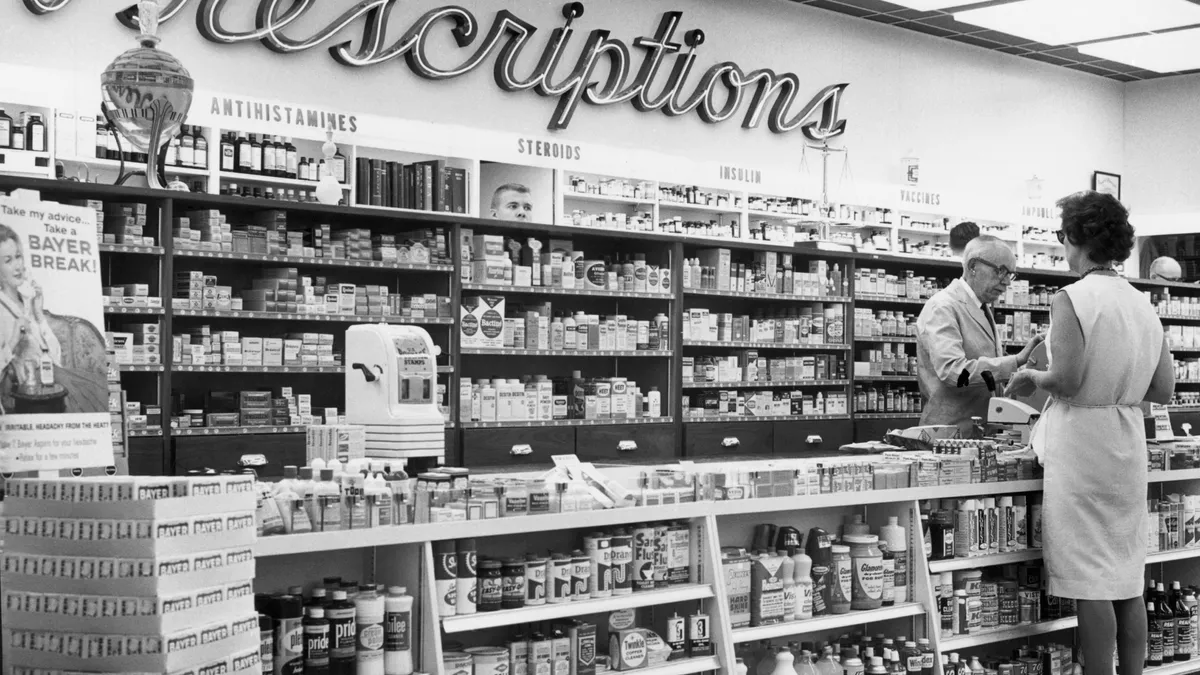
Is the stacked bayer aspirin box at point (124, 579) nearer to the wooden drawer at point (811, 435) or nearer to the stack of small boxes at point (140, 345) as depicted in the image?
the stack of small boxes at point (140, 345)

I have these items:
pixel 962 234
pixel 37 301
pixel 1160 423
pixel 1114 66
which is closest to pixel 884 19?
pixel 1114 66

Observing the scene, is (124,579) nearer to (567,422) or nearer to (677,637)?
(677,637)

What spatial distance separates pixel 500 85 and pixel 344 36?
1329mm

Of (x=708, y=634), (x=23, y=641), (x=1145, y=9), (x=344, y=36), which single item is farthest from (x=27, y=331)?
(x=1145, y=9)

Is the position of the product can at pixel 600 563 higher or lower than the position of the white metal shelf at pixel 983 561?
higher

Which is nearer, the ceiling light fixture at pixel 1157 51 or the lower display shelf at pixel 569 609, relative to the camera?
the lower display shelf at pixel 569 609

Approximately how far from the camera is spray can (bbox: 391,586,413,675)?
10.9 feet

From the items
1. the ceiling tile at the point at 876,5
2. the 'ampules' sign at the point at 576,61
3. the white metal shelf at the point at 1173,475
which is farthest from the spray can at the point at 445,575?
the ceiling tile at the point at 876,5

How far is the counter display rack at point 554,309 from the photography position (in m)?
6.37

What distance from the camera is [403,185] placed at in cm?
894

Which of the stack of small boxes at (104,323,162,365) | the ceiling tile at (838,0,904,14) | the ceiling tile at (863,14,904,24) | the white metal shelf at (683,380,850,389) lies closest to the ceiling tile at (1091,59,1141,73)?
the ceiling tile at (863,14,904,24)

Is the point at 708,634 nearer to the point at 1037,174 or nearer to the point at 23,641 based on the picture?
the point at 23,641

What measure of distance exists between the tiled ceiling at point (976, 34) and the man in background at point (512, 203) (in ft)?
14.0

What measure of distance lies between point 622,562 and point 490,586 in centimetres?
46
